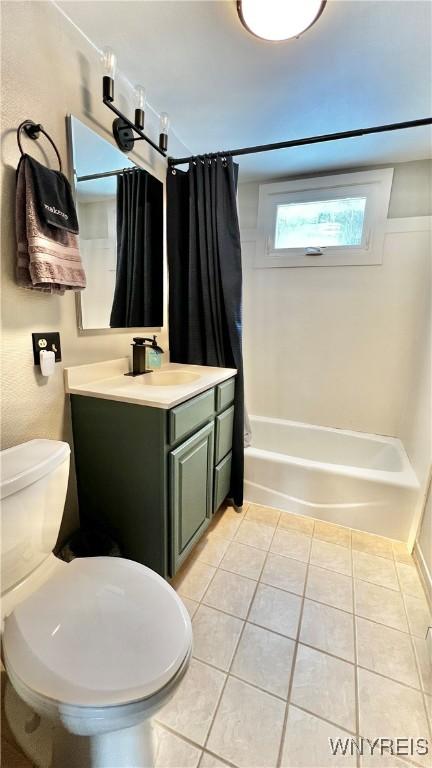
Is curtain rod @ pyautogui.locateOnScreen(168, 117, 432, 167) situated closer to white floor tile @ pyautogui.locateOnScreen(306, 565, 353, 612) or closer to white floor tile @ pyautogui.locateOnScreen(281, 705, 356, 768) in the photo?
white floor tile @ pyautogui.locateOnScreen(306, 565, 353, 612)

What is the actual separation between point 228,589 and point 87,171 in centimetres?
199

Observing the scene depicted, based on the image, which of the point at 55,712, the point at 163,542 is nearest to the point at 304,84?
the point at 163,542

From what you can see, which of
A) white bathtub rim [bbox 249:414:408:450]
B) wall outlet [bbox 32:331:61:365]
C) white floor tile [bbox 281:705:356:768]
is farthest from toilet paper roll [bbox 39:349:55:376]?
white bathtub rim [bbox 249:414:408:450]

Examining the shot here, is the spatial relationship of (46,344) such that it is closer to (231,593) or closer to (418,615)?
(231,593)

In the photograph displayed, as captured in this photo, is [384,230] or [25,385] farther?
[384,230]

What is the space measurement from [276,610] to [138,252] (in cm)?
191

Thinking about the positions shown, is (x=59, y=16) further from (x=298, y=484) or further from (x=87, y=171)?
(x=298, y=484)

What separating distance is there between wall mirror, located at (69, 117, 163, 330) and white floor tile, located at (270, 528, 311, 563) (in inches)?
58.1

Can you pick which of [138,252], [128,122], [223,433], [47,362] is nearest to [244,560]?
[223,433]

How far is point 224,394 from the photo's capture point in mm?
1721

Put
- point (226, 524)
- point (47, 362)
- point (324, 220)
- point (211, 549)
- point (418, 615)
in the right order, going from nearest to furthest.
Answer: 1. point (47, 362)
2. point (418, 615)
3. point (211, 549)
4. point (226, 524)
5. point (324, 220)

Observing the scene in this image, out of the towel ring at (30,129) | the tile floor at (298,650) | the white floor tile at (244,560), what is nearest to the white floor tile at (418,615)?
the tile floor at (298,650)

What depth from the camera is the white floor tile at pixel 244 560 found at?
1572mm

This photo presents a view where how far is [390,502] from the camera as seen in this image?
69.6 inches
